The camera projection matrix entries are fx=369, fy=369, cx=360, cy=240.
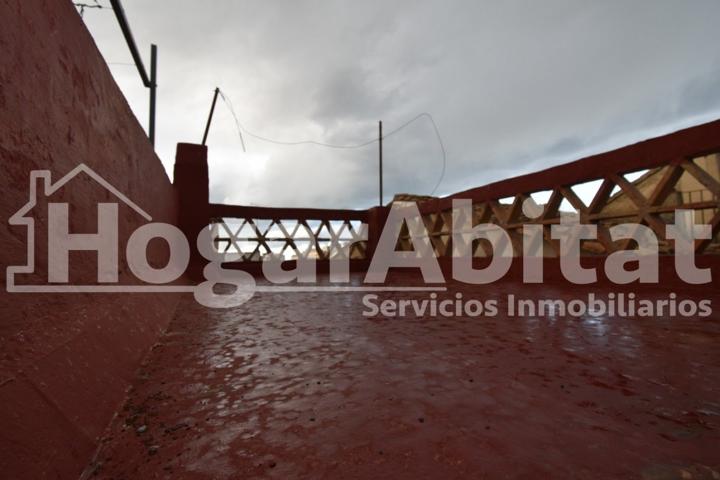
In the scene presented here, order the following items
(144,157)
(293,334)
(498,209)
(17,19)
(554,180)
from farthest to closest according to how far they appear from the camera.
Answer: (498,209) → (554,180) → (144,157) → (293,334) → (17,19)

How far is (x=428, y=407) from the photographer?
4.37 ft

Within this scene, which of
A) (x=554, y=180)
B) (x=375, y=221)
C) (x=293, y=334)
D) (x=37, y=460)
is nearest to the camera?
(x=37, y=460)

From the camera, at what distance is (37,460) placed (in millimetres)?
842

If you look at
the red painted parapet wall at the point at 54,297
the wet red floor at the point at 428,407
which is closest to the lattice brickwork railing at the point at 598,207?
the wet red floor at the point at 428,407

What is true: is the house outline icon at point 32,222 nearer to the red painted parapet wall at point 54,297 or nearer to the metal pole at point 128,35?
the red painted parapet wall at point 54,297

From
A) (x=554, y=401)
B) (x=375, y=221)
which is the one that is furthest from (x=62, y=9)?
(x=375, y=221)

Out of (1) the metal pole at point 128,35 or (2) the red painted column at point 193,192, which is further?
(2) the red painted column at point 193,192

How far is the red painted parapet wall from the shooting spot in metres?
0.88

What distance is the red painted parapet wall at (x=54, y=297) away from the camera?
0.88m

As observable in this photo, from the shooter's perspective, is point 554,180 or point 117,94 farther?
point 554,180

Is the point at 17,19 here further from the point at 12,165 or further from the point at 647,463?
the point at 647,463

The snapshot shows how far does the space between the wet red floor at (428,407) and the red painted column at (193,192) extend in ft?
18.1

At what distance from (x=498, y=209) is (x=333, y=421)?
17.4 ft

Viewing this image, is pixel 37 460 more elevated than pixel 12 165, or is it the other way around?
pixel 12 165
